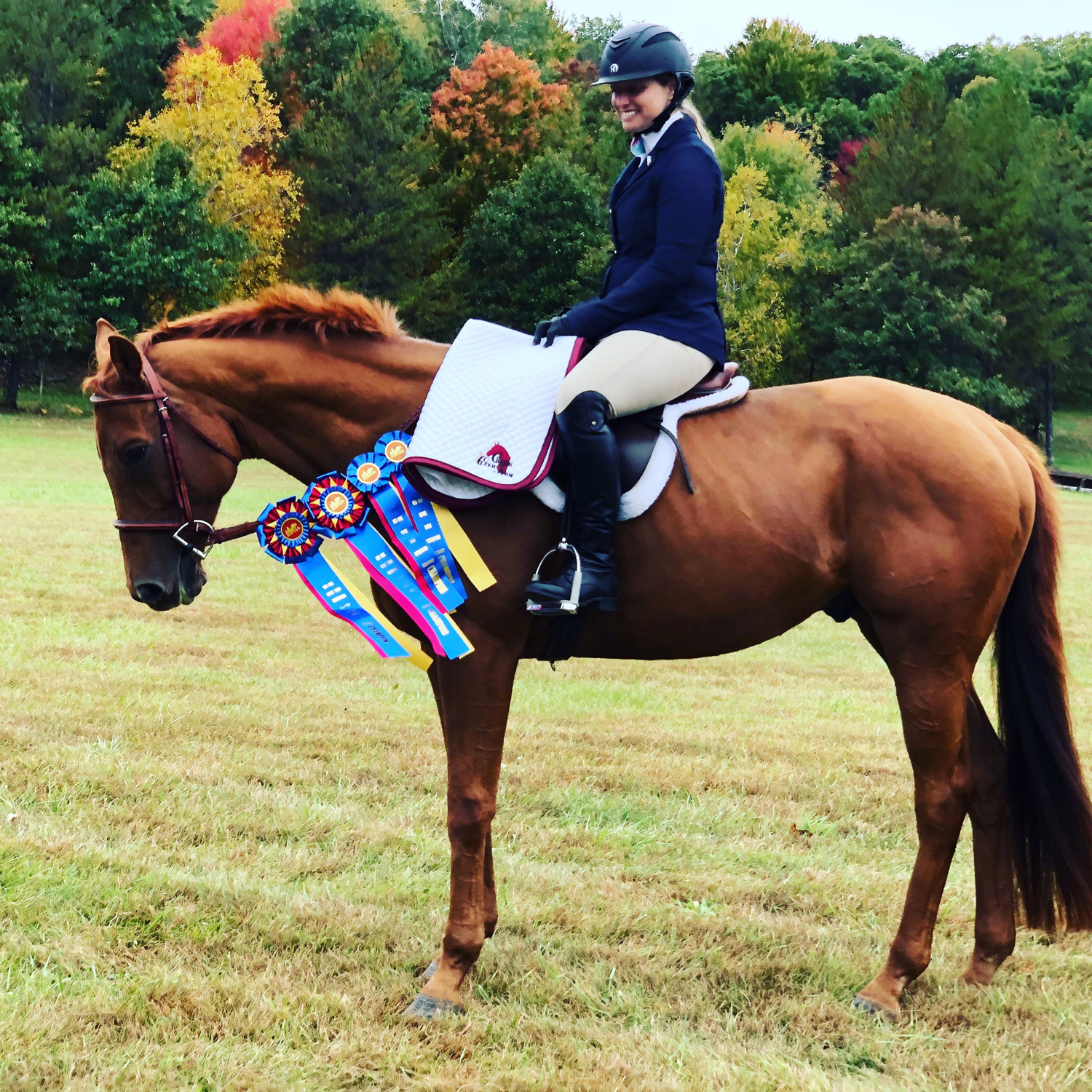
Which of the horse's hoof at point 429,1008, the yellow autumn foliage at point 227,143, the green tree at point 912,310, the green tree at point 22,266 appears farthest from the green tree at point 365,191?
the horse's hoof at point 429,1008

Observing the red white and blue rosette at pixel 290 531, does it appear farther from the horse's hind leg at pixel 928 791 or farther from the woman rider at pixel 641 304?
the horse's hind leg at pixel 928 791

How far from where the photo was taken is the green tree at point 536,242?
45.7m

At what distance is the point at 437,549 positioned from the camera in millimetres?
3973

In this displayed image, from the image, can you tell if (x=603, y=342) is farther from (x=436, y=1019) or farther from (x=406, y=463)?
(x=436, y=1019)

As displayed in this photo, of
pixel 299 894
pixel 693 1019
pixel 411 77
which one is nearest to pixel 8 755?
pixel 299 894

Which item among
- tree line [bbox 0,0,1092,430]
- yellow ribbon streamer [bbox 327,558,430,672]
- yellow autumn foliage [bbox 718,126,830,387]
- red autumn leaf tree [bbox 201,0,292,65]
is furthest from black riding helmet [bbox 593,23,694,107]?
red autumn leaf tree [bbox 201,0,292,65]

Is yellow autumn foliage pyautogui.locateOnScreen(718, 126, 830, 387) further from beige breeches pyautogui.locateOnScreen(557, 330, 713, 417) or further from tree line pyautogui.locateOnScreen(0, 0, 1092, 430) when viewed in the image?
beige breeches pyautogui.locateOnScreen(557, 330, 713, 417)

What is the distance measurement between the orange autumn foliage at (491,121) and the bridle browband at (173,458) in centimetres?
5101

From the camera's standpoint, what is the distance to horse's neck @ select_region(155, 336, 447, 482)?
4.07 metres

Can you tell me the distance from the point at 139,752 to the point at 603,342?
155 inches

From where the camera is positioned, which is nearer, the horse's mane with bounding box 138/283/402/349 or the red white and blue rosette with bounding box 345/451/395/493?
the red white and blue rosette with bounding box 345/451/395/493

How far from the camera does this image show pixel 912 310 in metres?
45.9

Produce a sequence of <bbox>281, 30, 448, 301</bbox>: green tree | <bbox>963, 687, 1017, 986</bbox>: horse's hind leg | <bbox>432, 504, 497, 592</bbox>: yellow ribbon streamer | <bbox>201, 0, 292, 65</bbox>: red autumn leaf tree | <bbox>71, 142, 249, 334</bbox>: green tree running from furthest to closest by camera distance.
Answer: <bbox>201, 0, 292, 65</bbox>: red autumn leaf tree → <bbox>281, 30, 448, 301</bbox>: green tree → <bbox>71, 142, 249, 334</bbox>: green tree → <bbox>963, 687, 1017, 986</bbox>: horse's hind leg → <bbox>432, 504, 497, 592</bbox>: yellow ribbon streamer

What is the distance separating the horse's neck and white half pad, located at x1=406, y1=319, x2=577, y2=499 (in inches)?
5.7
